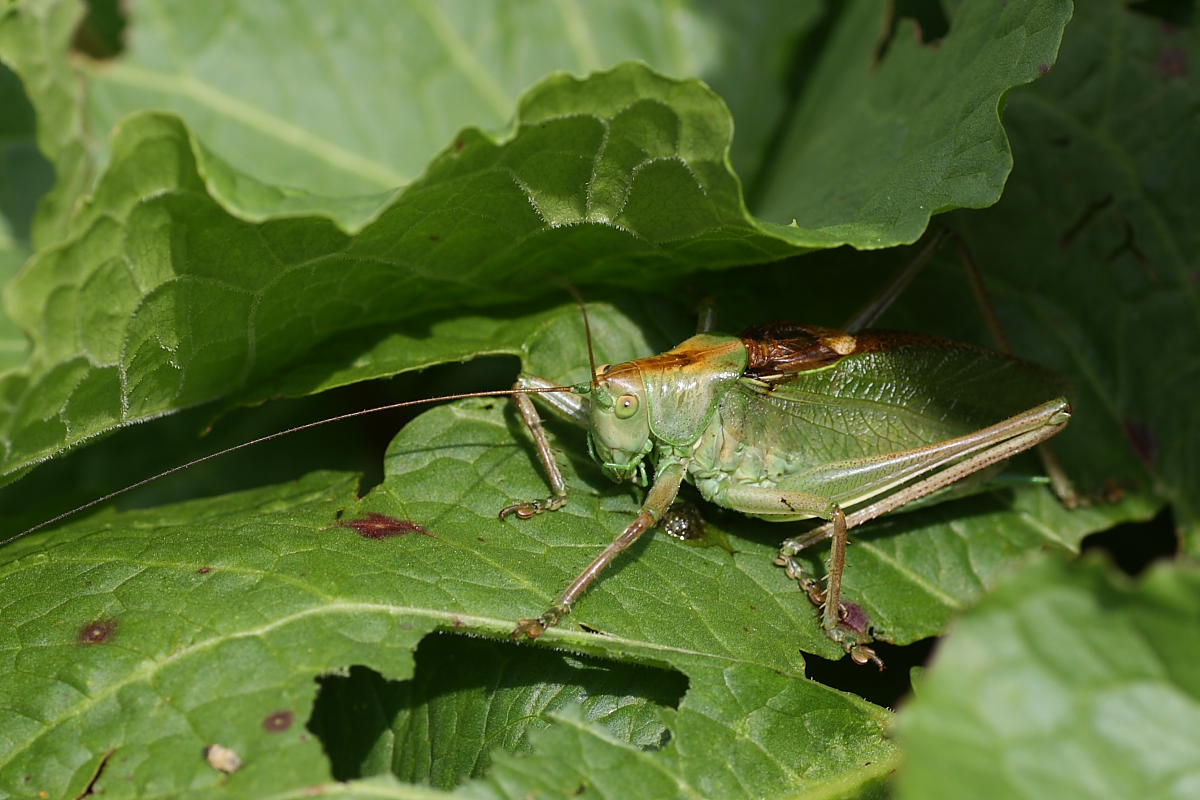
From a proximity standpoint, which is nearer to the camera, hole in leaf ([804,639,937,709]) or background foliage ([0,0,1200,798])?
background foliage ([0,0,1200,798])

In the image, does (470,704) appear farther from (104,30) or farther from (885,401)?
(104,30)

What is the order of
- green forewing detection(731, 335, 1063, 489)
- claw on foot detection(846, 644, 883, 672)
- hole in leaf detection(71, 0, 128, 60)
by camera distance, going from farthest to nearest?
hole in leaf detection(71, 0, 128, 60) → green forewing detection(731, 335, 1063, 489) → claw on foot detection(846, 644, 883, 672)

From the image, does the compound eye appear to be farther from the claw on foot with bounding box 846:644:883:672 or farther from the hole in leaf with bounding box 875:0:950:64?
the hole in leaf with bounding box 875:0:950:64

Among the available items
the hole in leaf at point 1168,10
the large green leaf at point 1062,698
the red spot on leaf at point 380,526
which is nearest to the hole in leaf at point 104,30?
the red spot on leaf at point 380,526

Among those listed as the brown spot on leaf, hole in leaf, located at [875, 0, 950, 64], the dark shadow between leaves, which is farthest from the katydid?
hole in leaf, located at [875, 0, 950, 64]

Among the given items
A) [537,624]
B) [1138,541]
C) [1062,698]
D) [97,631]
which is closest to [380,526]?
[537,624]

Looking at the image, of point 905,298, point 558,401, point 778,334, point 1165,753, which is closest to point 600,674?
point 558,401

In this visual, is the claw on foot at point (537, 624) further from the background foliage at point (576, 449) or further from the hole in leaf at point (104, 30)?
the hole in leaf at point (104, 30)
